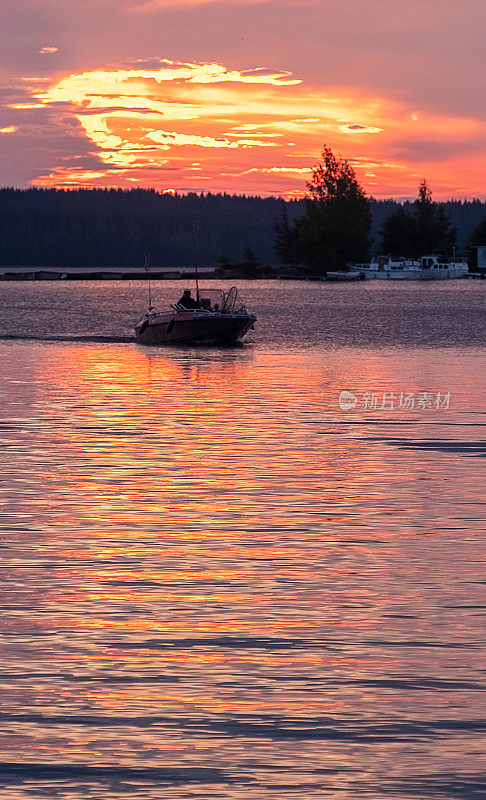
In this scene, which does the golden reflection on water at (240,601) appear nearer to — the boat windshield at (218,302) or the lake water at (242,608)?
the lake water at (242,608)

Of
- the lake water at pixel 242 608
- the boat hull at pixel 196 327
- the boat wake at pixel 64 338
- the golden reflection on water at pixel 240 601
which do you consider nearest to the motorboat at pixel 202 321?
the boat hull at pixel 196 327

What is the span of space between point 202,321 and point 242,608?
153 ft

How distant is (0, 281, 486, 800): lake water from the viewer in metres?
8.03

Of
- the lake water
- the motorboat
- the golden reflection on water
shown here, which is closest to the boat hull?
the motorboat

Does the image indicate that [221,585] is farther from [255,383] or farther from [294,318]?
[294,318]

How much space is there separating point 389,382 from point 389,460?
19643 mm

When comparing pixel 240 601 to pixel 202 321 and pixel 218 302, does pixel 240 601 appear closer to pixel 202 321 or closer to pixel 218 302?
pixel 202 321

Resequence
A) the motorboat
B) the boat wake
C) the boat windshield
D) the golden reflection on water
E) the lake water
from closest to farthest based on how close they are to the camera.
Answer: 1. the lake water
2. the golden reflection on water
3. the motorboat
4. the boat windshield
5. the boat wake

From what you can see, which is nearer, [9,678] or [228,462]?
[9,678]

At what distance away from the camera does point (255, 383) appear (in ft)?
136

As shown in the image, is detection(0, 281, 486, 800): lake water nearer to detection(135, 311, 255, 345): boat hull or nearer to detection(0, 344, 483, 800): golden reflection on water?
detection(0, 344, 483, 800): golden reflection on water

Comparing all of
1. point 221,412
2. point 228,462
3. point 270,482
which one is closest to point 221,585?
point 270,482

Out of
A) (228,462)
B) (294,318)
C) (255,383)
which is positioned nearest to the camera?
(228,462)

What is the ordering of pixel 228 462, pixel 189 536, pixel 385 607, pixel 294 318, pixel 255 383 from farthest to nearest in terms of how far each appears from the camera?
pixel 294 318 < pixel 255 383 < pixel 228 462 < pixel 189 536 < pixel 385 607
